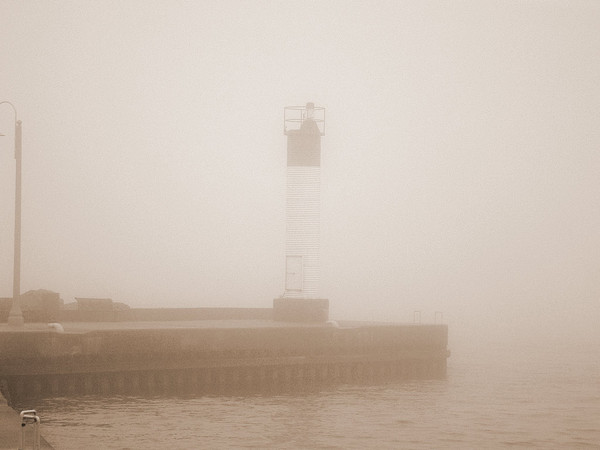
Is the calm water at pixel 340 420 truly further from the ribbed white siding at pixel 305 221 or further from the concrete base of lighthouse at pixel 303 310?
the ribbed white siding at pixel 305 221

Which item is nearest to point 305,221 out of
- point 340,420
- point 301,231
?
point 301,231

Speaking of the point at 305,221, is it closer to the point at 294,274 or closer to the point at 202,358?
the point at 294,274

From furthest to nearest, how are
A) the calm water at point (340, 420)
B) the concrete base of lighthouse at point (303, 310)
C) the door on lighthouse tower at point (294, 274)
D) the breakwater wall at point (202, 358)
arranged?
the door on lighthouse tower at point (294, 274), the concrete base of lighthouse at point (303, 310), the breakwater wall at point (202, 358), the calm water at point (340, 420)

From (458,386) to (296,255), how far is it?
939cm

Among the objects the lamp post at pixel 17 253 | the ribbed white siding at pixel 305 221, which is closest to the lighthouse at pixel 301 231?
the ribbed white siding at pixel 305 221

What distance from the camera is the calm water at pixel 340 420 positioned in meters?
26.2

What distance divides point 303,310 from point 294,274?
1.59 meters

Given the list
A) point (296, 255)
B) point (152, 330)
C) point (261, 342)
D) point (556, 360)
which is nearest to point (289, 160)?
point (296, 255)

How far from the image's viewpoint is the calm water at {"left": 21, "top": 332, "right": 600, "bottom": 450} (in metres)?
26.2

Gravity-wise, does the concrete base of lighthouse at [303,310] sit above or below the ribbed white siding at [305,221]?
below

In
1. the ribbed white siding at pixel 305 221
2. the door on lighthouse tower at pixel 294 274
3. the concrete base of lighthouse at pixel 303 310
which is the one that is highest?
the ribbed white siding at pixel 305 221

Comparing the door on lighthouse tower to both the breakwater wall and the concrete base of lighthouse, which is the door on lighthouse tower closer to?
the concrete base of lighthouse

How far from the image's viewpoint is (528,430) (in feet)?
99.1

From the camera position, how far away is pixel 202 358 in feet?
111
